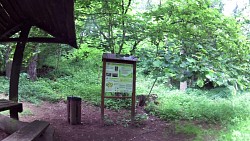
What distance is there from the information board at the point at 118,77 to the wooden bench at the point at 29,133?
9.17 feet

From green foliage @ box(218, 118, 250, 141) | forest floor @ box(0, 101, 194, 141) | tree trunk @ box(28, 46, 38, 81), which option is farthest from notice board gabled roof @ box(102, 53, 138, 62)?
tree trunk @ box(28, 46, 38, 81)

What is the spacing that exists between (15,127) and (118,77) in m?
3.05

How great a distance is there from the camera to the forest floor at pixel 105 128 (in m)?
5.23

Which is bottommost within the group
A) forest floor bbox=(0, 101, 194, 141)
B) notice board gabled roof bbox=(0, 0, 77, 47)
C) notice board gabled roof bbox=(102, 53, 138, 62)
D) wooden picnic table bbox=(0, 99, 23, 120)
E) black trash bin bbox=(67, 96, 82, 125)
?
forest floor bbox=(0, 101, 194, 141)

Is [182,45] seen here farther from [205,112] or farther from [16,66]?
[16,66]

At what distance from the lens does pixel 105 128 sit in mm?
6012

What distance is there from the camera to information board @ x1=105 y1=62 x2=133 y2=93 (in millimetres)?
6465

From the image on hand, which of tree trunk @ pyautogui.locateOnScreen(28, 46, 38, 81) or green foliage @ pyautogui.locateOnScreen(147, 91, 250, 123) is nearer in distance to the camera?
green foliage @ pyautogui.locateOnScreen(147, 91, 250, 123)

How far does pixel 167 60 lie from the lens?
237 inches

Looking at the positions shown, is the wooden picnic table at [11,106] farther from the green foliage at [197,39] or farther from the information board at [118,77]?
the green foliage at [197,39]

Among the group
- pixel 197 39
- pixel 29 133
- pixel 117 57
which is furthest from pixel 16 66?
pixel 197 39

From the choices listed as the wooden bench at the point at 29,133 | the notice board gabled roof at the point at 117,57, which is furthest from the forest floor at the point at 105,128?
the notice board gabled roof at the point at 117,57

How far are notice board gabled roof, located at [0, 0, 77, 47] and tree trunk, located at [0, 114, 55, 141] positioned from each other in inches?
73.0

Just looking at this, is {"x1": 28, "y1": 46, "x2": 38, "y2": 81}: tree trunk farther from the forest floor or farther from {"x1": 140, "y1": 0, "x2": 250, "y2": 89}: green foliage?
{"x1": 140, "y1": 0, "x2": 250, "y2": 89}: green foliage
